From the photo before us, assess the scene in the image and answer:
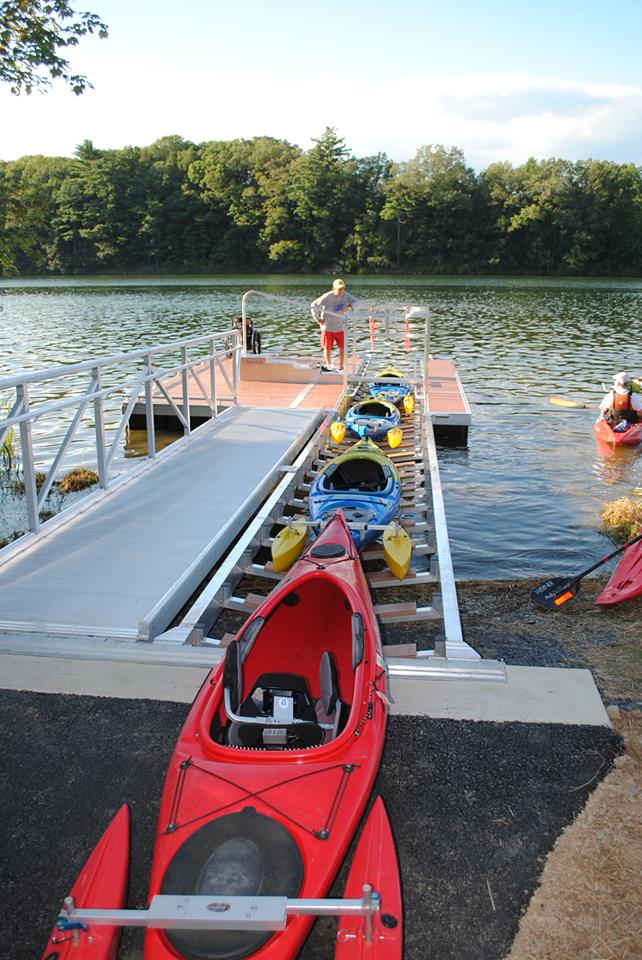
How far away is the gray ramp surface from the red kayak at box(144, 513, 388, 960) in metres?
1.34

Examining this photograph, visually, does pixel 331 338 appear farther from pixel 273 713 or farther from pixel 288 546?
pixel 273 713

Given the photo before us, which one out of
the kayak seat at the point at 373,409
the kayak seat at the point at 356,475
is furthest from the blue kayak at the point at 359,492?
the kayak seat at the point at 373,409

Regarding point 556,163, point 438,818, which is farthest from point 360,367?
point 556,163

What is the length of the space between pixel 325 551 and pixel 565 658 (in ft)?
6.28

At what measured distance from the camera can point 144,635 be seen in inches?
185

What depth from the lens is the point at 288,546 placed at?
6.38m

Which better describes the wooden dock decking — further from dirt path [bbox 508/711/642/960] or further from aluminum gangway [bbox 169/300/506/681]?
dirt path [bbox 508/711/642/960]

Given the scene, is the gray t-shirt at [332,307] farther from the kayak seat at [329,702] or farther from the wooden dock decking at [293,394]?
the kayak seat at [329,702]

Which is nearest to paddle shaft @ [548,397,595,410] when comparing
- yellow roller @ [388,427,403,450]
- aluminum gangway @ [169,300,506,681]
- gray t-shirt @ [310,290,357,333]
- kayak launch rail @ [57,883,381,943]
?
gray t-shirt @ [310,290,357,333]

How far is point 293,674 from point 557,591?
10.4ft

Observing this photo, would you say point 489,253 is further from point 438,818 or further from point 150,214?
point 438,818

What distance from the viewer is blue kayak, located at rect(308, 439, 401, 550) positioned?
6949 mm

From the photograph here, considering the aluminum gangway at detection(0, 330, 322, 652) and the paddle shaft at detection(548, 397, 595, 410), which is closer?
the aluminum gangway at detection(0, 330, 322, 652)

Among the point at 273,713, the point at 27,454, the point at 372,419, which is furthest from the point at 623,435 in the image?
the point at 273,713
